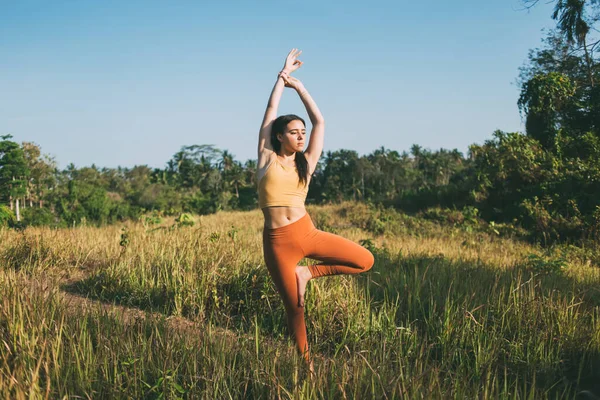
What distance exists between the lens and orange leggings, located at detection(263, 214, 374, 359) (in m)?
3.42

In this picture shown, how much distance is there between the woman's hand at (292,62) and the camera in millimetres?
3877

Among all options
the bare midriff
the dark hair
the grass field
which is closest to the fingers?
the dark hair

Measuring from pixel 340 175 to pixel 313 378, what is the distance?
6444 cm

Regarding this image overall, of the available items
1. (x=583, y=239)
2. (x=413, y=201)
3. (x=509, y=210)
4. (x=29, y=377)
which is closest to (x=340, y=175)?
(x=413, y=201)

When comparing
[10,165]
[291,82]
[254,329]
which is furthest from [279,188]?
[10,165]

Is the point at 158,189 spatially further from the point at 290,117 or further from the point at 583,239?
the point at 290,117

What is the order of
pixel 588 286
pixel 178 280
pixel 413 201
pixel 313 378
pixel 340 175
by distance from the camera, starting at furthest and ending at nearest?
pixel 340 175, pixel 413 201, pixel 588 286, pixel 178 280, pixel 313 378

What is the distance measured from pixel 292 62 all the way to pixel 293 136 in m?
0.82

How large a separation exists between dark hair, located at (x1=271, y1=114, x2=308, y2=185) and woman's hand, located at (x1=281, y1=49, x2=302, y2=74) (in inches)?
20.8

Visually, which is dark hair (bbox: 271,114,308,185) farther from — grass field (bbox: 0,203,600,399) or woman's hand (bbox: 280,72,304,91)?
grass field (bbox: 0,203,600,399)

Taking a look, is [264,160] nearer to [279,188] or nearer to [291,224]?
[279,188]

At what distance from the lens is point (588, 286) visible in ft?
21.2

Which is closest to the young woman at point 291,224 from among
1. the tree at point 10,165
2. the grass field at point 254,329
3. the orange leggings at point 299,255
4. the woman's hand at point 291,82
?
the orange leggings at point 299,255

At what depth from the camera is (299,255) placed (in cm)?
346
